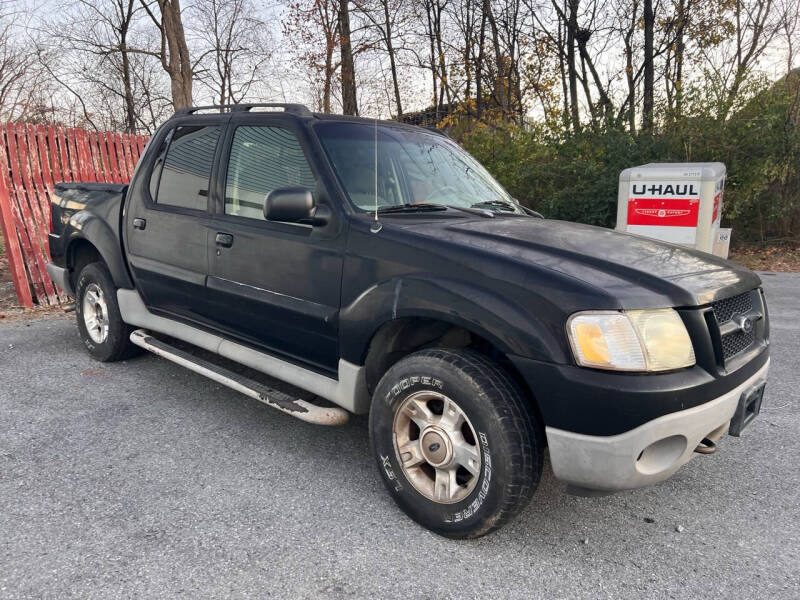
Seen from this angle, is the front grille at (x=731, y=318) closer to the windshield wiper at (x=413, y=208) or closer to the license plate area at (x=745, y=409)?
the license plate area at (x=745, y=409)

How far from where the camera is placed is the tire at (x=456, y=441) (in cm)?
228

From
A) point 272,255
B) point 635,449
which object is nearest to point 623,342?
point 635,449

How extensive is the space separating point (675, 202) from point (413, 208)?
15.8ft

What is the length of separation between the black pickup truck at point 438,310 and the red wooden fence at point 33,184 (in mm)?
3746

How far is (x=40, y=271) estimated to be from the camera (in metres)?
7.15

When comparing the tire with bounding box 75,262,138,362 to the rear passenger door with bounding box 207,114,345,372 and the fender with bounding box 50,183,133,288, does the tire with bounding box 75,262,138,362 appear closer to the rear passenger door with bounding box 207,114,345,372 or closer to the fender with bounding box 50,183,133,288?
the fender with bounding box 50,183,133,288

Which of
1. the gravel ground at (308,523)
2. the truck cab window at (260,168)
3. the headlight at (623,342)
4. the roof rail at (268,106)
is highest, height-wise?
the roof rail at (268,106)

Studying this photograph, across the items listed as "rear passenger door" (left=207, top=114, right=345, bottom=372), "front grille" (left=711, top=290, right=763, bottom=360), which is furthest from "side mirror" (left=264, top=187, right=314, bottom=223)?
"front grille" (left=711, top=290, right=763, bottom=360)

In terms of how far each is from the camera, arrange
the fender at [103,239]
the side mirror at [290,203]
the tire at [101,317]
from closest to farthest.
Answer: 1. the side mirror at [290,203]
2. the fender at [103,239]
3. the tire at [101,317]

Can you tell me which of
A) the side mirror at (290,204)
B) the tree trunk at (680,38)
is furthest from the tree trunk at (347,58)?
the side mirror at (290,204)

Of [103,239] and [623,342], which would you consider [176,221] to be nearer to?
[103,239]

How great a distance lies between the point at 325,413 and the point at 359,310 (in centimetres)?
57

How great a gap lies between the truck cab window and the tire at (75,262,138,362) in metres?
1.67

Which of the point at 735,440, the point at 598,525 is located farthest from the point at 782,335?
the point at 598,525
